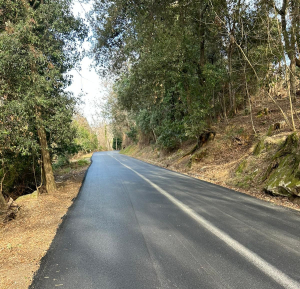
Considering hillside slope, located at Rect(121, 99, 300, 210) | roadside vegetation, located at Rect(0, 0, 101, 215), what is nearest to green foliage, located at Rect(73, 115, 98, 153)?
roadside vegetation, located at Rect(0, 0, 101, 215)

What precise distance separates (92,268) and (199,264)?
156 cm

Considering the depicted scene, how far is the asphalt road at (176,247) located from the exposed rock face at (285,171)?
0.93m

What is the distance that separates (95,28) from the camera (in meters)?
11.6

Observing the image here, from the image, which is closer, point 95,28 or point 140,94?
point 95,28

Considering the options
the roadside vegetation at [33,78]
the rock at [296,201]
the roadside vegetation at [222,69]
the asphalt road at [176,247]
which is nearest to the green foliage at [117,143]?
the roadside vegetation at [222,69]

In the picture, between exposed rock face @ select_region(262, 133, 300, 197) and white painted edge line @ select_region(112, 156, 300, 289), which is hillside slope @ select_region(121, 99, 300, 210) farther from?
white painted edge line @ select_region(112, 156, 300, 289)

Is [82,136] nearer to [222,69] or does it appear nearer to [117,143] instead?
[222,69]

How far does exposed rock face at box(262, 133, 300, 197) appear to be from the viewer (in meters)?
6.95

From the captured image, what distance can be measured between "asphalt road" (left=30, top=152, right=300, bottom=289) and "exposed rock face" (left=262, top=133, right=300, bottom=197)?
931 millimetres

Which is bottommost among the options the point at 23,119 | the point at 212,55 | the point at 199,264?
the point at 199,264

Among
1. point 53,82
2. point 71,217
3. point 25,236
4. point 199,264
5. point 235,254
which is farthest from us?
point 53,82

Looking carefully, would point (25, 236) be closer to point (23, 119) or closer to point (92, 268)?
point (92, 268)

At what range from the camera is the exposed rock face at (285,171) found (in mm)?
6953

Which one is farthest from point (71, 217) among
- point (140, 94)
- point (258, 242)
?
point (140, 94)
